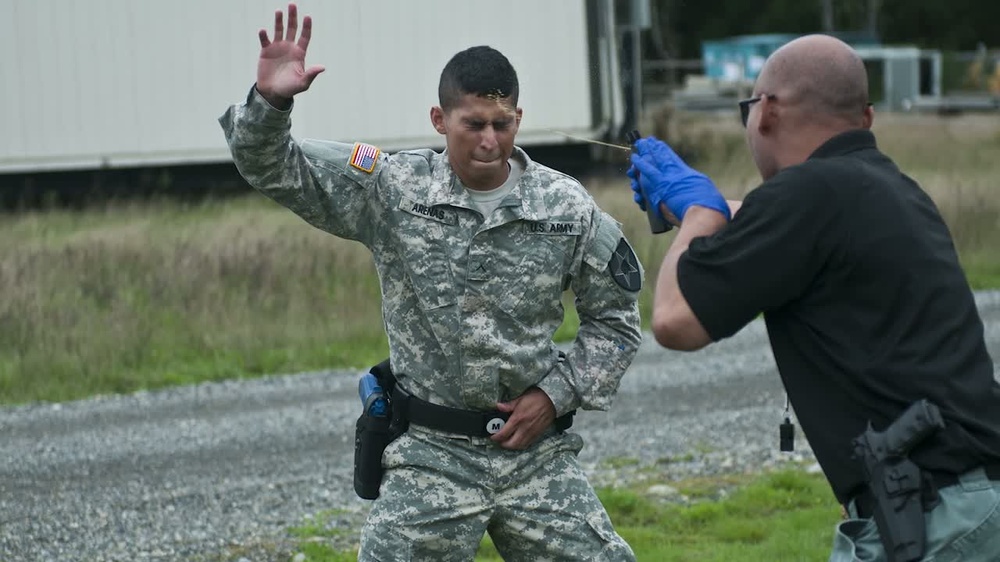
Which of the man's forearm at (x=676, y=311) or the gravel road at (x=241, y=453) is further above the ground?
the man's forearm at (x=676, y=311)

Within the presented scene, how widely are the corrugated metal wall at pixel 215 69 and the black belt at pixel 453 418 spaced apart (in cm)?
1290

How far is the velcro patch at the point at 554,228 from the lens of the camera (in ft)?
12.6

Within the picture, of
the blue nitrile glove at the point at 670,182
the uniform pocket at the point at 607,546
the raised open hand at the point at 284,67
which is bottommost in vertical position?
the uniform pocket at the point at 607,546

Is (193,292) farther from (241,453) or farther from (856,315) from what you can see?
(856,315)

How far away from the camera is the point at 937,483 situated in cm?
292

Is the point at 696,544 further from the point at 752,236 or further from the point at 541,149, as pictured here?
the point at 541,149

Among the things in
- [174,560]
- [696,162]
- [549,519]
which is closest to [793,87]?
[549,519]

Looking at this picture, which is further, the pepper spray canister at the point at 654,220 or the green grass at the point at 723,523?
the green grass at the point at 723,523

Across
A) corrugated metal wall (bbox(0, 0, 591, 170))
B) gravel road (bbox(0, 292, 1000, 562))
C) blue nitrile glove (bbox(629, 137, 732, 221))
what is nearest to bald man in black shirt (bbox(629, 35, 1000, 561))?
blue nitrile glove (bbox(629, 137, 732, 221))

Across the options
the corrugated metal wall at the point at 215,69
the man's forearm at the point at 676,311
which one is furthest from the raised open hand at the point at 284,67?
the corrugated metal wall at the point at 215,69

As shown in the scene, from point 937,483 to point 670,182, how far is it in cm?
91

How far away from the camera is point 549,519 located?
12.4ft

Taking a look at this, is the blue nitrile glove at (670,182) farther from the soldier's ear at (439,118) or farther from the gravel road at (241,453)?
the gravel road at (241,453)

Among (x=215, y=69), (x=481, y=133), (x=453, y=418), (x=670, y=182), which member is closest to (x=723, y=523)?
(x=453, y=418)
